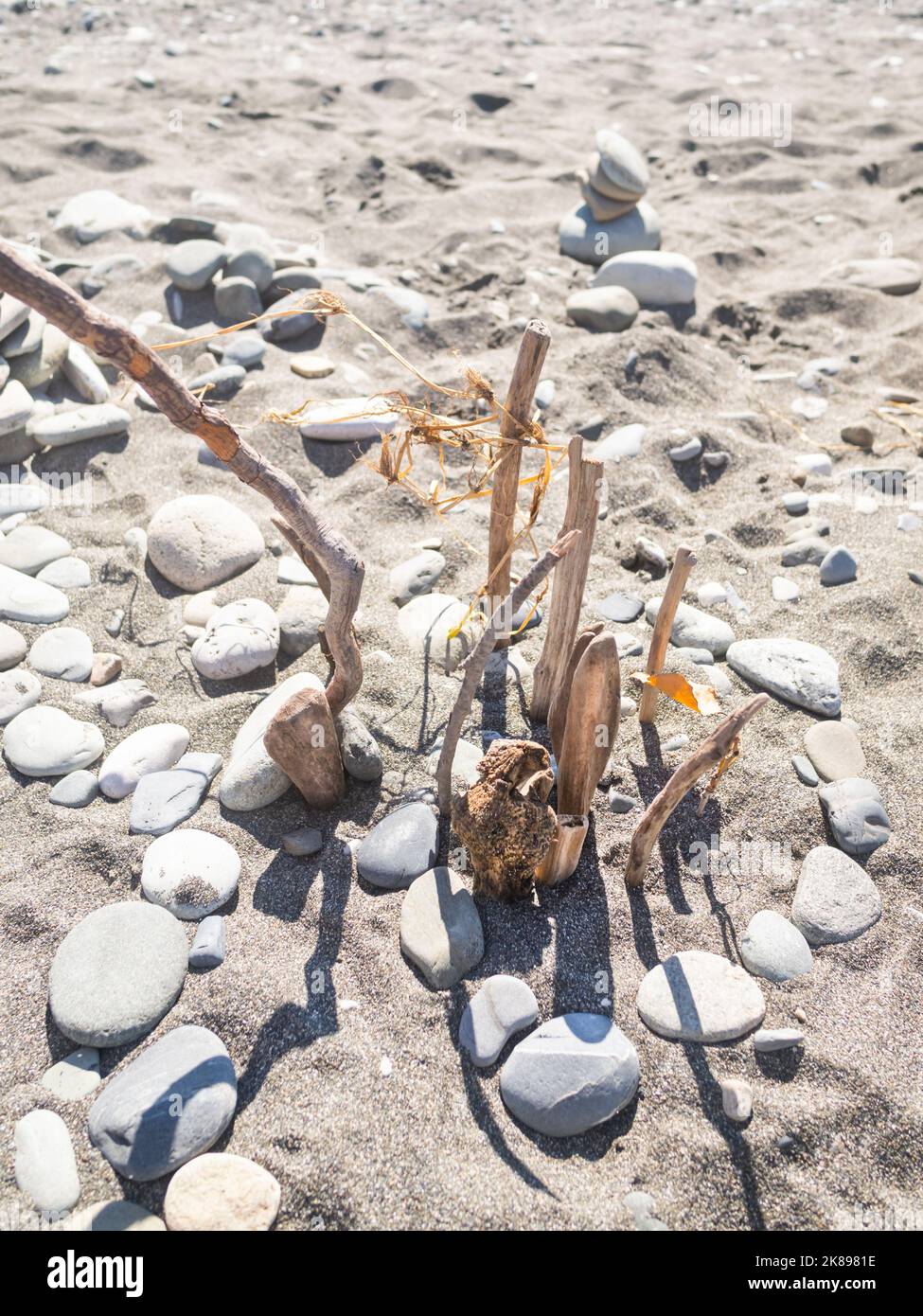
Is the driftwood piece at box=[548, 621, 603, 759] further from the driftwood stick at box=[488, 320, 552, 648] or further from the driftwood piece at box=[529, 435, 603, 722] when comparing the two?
the driftwood stick at box=[488, 320, 552, 648]

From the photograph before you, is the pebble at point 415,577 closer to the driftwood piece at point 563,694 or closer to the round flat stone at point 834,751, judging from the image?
the driftwood piece at point 563,694

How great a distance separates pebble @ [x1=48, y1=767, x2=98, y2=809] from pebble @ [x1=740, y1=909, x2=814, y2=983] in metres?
1.87

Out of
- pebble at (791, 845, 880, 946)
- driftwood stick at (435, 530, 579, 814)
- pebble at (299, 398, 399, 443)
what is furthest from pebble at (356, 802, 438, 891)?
pebble at (299, 398, 399, 443)

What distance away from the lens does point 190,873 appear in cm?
224

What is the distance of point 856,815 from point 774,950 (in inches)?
19.6

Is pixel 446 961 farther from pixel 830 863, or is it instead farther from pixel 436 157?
pixel 436 157

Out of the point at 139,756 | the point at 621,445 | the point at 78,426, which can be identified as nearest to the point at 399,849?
the point at 139,756

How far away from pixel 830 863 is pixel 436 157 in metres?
6.19

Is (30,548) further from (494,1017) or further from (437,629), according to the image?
(494,1017)

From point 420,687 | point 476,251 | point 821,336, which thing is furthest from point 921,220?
point 420,687

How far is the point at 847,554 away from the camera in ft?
10.5

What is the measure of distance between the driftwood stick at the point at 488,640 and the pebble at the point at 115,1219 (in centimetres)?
115

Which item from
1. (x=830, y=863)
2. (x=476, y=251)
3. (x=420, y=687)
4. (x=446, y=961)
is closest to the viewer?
(x=446, y=961)

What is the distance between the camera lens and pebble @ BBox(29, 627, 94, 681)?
111 inches
